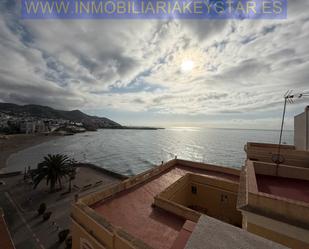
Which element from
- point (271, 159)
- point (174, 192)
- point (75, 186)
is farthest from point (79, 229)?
point (75, 186)

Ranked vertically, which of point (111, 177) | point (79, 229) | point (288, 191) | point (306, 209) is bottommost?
point (111, 177)

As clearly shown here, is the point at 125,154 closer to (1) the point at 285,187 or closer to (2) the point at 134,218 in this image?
(2) the point at 134,218

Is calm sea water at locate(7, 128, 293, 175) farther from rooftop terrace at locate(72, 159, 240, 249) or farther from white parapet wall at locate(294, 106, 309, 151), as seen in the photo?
white parapet wall at locate(294, 106, 309, 151)

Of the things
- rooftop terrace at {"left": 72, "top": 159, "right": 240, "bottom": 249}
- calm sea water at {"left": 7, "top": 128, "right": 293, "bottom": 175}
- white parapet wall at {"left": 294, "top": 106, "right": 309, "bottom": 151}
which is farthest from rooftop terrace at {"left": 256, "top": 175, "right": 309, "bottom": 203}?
calm sea water at {"left": 7, "top": 128, "right": 293, "bottom": 175}

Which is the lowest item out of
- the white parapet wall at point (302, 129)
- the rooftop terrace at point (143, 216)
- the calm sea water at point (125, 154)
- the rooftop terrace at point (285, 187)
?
the calm sea water at point (125, 154)

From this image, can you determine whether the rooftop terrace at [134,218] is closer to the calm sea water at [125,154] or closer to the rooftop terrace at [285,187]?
the rooftop terrace at [285,187]

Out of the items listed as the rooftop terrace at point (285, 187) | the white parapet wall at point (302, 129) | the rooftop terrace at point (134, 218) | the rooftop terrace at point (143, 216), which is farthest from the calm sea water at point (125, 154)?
the rooftop terrace at point (285, 187)

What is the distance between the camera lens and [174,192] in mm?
11961

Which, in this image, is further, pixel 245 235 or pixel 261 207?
pixel 261 207

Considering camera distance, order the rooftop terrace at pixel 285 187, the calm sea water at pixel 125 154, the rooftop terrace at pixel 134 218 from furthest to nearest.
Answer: the calm sea water at pixel 125 154
the rooftop terrace at pixel 134 218
the rooftop terrace at pixel 285 187

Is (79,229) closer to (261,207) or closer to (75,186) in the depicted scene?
(261,207)

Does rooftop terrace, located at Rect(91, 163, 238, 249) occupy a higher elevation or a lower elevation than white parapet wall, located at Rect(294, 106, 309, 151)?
lower

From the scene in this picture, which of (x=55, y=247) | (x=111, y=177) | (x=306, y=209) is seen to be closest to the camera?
A: (x=306, y=209)

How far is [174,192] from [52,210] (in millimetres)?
18640
